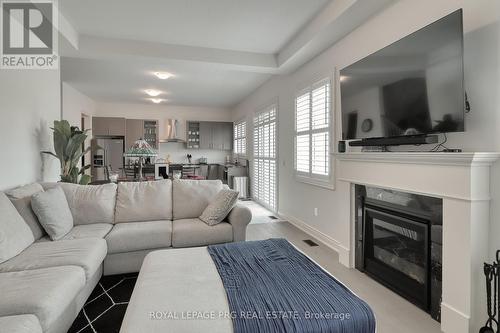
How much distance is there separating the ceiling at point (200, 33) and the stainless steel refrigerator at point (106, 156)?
2500 mm

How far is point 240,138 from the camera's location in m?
8.00

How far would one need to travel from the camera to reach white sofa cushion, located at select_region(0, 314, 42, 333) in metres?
1.19

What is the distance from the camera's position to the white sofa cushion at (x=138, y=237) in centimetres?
258

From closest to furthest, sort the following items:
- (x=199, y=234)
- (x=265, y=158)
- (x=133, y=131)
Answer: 1. (x=199, y=234)
2. (x=265, y=158)
3. (x=133, y=131)

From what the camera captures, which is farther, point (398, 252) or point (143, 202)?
point (143, 202)

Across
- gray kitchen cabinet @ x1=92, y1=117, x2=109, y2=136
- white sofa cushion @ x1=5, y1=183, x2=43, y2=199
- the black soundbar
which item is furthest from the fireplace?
gray kitchen cabinet @ x1=92, y1=117, x2=109, y2=136

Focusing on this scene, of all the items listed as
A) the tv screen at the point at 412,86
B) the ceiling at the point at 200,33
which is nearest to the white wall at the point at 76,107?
the ceiling at the point at 200,33

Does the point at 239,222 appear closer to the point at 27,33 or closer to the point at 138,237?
the point at 138,237

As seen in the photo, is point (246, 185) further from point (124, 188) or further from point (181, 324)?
point (181, 324)

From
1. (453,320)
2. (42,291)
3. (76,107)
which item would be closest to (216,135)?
(76,107)

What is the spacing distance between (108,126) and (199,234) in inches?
238

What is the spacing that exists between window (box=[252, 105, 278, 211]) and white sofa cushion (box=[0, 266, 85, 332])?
4.07 m

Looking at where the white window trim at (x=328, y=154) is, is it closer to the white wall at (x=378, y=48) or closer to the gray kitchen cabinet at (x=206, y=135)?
the white wall at (x=378, y=48)

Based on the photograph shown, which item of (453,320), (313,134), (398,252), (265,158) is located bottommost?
(453,320)
